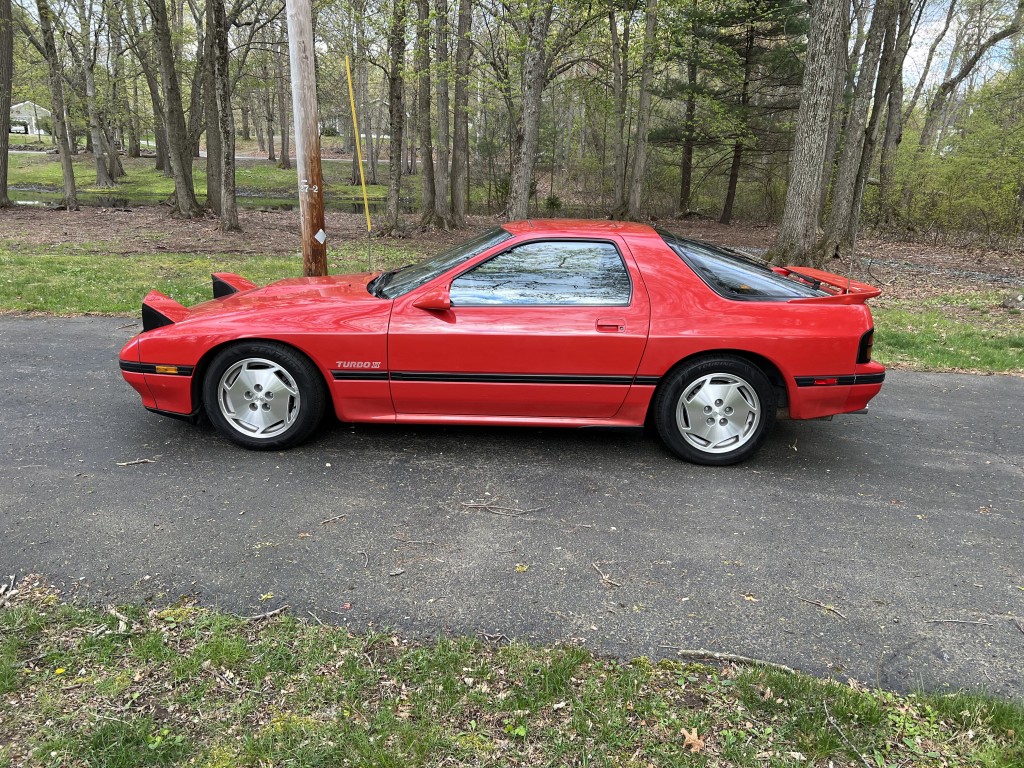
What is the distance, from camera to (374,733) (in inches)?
82.2

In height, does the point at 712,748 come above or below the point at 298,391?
below

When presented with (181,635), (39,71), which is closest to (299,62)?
(181,635)

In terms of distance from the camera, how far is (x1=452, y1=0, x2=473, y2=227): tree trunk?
17.6 meters

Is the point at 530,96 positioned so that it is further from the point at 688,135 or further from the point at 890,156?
the point at 890,156

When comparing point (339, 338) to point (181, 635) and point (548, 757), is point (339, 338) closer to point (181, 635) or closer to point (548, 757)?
point (181, 635)

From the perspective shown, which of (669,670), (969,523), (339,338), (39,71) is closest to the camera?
(669,670)

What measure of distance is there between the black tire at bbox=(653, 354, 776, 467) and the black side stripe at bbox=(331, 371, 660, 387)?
1.01 ft

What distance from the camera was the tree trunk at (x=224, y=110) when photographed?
14727mm

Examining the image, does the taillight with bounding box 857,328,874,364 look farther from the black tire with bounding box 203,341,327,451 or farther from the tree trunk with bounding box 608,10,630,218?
the tree trunk with bounding box 608,10,630,218

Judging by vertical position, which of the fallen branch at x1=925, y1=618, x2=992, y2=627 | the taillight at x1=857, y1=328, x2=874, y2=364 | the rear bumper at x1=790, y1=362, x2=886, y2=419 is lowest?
the fallen branch at x1=925, y1=618, x2=992, y2=627

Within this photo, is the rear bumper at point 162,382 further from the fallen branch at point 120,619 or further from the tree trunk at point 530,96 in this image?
the tree trunk at point 530,96

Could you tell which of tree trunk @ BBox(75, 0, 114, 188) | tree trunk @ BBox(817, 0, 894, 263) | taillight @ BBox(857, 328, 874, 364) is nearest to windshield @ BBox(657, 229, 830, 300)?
taillight @ BBox(857, 328, 874, 364)

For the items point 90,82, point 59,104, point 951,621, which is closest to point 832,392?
point 951,621

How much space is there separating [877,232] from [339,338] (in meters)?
21.8
